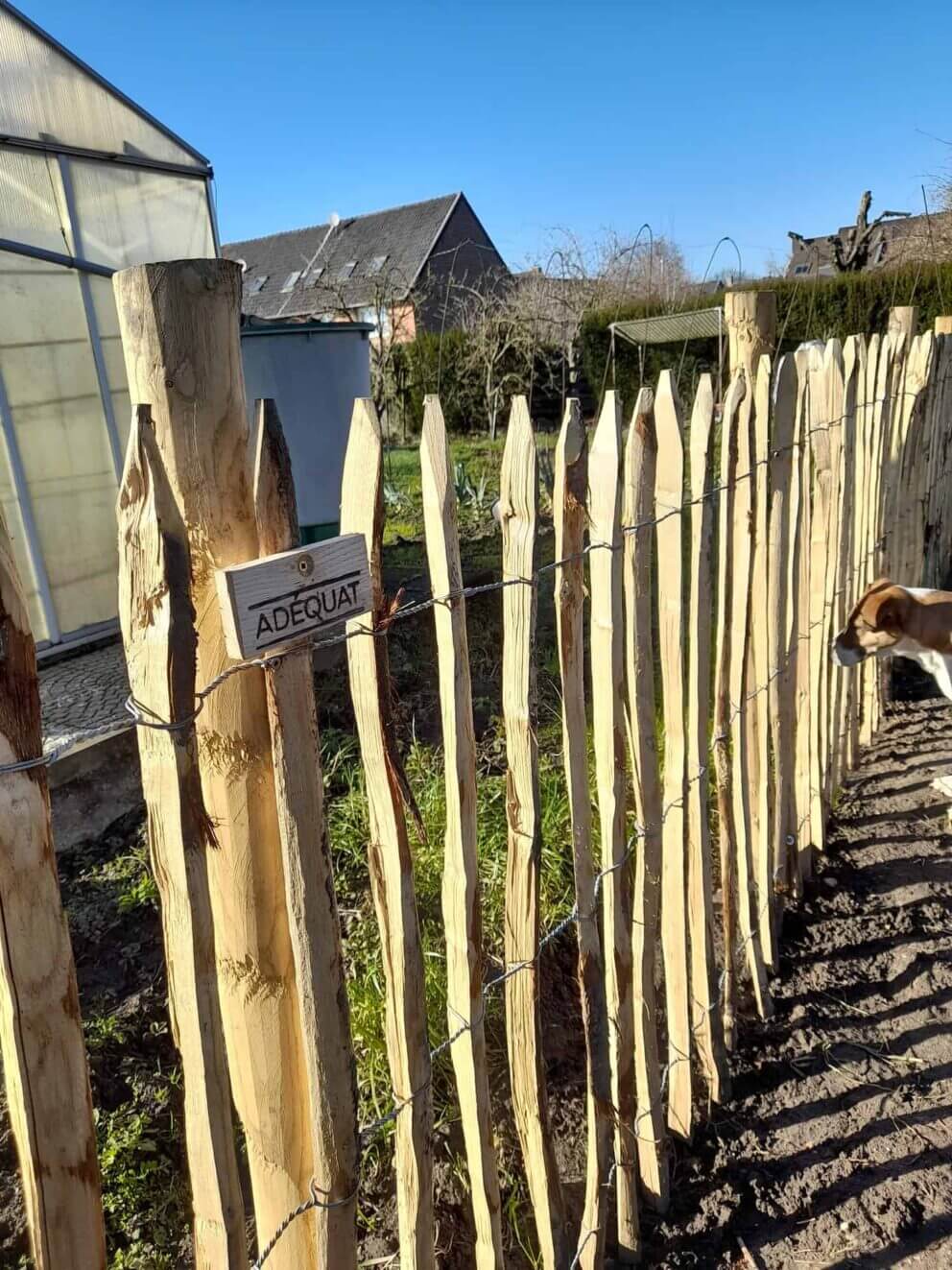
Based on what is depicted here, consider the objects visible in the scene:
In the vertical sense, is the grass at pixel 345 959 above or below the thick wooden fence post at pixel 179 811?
below

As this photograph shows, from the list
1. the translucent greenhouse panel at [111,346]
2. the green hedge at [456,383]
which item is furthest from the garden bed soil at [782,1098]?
the green hedge at [456,383]

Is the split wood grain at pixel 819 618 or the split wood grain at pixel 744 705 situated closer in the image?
the split wood grain at pixel 744 705

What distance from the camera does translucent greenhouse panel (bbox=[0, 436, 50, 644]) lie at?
4895 millimetres

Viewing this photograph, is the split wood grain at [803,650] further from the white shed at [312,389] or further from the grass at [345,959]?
the white shed at [312,389]

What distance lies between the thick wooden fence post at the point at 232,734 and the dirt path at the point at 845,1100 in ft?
3.88

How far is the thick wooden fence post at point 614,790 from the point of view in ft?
5.22

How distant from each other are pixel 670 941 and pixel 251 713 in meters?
1.39

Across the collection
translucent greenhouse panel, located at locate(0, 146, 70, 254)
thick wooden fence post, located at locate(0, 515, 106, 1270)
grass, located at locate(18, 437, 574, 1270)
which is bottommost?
grass, located at locate(18, 437, 574, 1270)

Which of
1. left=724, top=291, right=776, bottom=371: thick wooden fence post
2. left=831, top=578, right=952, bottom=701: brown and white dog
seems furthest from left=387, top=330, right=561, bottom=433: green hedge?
left=724, top=291, right=776, bottom=371: thick wooden fence post

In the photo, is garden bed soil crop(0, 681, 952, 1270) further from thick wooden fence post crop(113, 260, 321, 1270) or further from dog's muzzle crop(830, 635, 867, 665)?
thick wooden fence post crop(113, 260, 321, 1270)

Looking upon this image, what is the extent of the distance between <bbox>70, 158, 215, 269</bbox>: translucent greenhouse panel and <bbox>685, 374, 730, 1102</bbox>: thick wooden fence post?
448cm

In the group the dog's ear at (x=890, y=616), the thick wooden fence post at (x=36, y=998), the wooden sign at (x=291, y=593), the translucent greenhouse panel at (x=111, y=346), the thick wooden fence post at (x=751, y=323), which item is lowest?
the dog's ear at (x=890, y=616)

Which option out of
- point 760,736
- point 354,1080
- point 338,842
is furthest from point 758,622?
point 354,1080

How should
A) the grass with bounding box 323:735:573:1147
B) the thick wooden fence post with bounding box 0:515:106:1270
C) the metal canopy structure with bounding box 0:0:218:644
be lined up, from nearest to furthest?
the thick wooden fence post with bounding box 0:515:106:1270 < the grass with bounding box 323:735:573:1147 < the metal canopy structure with bounding box 0:0:218:644
